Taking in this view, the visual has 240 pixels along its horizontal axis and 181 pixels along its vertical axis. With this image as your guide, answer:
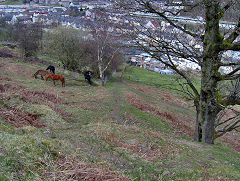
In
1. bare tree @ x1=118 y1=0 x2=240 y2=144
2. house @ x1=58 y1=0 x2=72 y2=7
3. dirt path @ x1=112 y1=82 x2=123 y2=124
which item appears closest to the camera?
bare tree @ x1=118 y1=0 x2=240 y2=144

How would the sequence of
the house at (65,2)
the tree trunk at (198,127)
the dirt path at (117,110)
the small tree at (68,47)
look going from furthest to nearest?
the house at (65,2) < the small tree at (68,47) < the dirt path at (117,110) < the tree trunk at (198,127)

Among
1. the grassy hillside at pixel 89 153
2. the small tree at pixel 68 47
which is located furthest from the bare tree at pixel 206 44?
the small tree at pixel 68 47

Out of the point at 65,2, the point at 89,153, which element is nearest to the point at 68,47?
the point at 89,153

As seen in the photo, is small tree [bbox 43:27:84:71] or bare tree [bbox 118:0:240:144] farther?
small tree [bbox 43:27:84:71]

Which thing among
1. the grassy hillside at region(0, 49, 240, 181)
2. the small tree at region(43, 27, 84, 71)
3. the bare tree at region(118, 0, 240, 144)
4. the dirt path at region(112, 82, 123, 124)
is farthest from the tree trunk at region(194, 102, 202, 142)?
the small tree at region(43, 27, 84, 71)

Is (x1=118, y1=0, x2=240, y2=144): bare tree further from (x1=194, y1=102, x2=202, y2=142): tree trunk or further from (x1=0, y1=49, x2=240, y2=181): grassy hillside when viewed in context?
(x1=0, y1=49, x2=240, y2=181): grassy hillside

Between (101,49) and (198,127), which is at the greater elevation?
(101,49)

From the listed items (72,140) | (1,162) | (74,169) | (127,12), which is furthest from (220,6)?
(1,162)

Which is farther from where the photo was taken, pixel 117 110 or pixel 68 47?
pixel 68 47

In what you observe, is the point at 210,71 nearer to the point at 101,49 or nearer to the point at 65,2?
the point at 101,49

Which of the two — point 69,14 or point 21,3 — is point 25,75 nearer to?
point 69,14

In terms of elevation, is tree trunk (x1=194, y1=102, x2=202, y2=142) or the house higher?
the house

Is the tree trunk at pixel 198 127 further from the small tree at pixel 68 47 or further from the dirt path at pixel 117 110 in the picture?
the small tree at pixel 68 47

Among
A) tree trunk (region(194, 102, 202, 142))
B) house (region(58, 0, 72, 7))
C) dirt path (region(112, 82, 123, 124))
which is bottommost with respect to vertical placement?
dirt path (region(112, 82, 123, 124))
